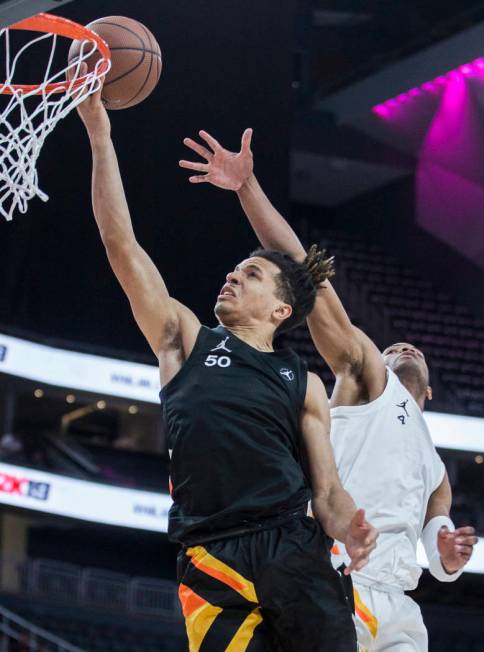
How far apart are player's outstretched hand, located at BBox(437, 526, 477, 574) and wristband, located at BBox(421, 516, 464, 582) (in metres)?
0.06

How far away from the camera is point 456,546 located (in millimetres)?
3424

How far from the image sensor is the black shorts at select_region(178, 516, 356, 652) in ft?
9.61

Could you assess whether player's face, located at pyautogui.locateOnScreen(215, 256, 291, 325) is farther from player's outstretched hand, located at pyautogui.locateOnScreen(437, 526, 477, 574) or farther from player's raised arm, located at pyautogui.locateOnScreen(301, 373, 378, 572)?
player's outstretched hand, located at pyautogui.locateOnScreen(437, 526, 477, 574)

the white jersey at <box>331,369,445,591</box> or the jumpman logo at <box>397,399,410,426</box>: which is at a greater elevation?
the jumpman logo at <box>397,399,410,426</box>

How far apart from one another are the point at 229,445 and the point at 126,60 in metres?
1.68

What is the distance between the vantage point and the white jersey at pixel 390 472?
148 inches

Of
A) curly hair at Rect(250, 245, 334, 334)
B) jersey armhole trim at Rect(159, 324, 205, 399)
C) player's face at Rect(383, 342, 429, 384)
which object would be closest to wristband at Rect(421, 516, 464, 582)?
player's face at Rect(383, 342, 429, 384)

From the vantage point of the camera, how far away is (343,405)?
402 centimetres

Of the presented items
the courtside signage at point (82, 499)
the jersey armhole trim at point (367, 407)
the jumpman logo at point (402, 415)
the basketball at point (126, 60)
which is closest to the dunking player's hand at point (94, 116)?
the basketball at point (126, 60)

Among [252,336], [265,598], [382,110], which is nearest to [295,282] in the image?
[252,336]

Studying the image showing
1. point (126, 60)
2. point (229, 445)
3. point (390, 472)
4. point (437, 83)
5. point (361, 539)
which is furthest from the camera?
point (437, 83)

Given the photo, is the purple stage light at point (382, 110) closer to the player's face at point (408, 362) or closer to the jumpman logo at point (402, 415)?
the player's face at point (408, 362)

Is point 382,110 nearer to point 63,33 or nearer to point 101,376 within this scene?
point 101,376

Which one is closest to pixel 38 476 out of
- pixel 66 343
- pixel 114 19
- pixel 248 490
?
pixel 66 343
